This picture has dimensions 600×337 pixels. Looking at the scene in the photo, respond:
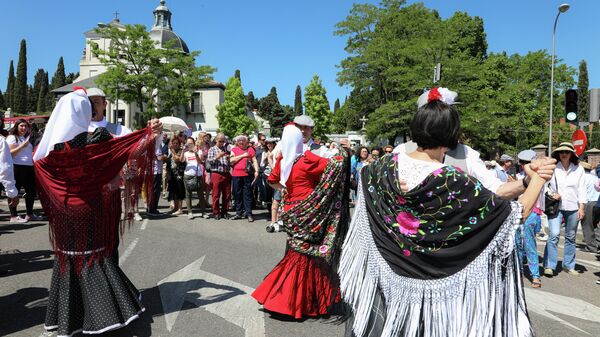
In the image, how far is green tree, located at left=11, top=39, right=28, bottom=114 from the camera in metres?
78.9

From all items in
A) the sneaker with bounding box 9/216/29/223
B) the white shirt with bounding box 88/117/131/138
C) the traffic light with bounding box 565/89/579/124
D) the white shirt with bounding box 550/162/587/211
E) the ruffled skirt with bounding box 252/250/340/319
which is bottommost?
the sneaker with bounding box 9/216/29/223

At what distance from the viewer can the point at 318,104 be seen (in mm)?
68875

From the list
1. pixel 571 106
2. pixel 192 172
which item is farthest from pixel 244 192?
pixel 571 106

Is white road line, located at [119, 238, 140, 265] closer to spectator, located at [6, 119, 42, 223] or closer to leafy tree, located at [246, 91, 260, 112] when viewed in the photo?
spectator, located at [6, 119, 42, 223]

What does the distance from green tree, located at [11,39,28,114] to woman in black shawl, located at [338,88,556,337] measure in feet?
310

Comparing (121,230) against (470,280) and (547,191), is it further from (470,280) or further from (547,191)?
(547,191)

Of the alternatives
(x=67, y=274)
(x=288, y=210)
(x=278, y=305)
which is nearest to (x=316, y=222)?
(x=288, y=210)

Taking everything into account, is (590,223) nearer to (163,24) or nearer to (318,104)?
(318,104)

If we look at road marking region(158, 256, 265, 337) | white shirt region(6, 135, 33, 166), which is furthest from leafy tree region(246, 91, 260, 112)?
road marking region(158, 256, 265, 337)

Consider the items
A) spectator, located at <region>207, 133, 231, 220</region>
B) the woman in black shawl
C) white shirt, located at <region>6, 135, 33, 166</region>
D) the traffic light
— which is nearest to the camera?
the woman in black shawl

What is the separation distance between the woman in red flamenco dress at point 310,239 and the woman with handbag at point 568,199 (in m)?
4.08

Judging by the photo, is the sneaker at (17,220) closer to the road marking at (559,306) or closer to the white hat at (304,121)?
the white hat at (304,121)

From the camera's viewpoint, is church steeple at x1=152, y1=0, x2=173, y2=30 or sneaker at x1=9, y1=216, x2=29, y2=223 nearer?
sneaker at x1=9, y1=216, x2=29, y2=223

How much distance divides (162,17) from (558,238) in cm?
8331
